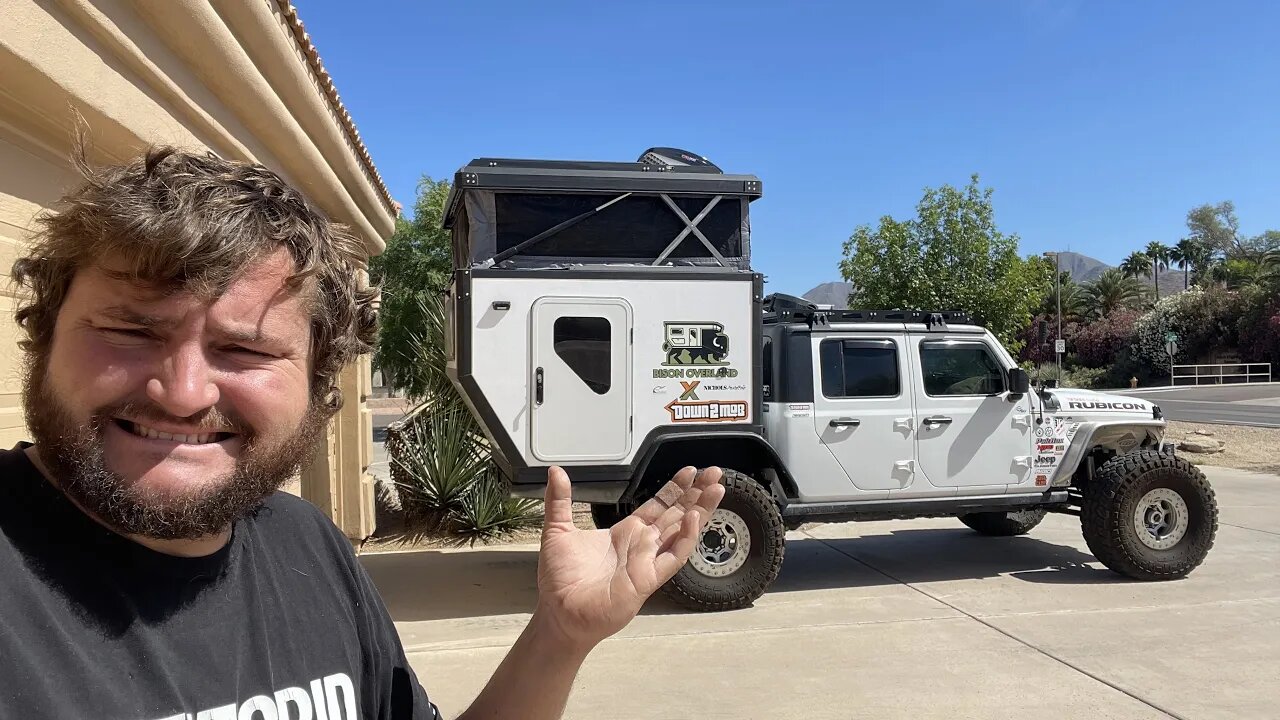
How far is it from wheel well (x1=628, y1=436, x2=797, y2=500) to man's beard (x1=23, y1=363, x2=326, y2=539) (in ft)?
14.0

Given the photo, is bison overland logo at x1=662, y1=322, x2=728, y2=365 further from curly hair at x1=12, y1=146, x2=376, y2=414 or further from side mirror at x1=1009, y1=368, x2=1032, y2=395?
curly hair at x1=12, y1=146, x2=376, y2=414

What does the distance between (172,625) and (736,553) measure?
15.8ft

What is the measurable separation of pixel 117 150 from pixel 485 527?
18.9 feet

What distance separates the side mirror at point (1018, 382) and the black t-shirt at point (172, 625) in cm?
595

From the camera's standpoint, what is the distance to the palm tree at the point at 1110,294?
173 ft

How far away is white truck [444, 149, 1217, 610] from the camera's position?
212 inches

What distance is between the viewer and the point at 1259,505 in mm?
9680

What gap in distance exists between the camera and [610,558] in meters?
1.81

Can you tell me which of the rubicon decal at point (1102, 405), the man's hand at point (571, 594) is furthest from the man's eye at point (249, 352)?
the rubicon decal at point (1102, 405)

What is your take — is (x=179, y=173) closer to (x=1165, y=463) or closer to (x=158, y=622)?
(x=158, y=622)

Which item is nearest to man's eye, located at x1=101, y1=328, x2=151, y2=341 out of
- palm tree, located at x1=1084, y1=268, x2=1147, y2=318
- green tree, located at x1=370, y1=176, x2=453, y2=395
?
green tree, located at x1=370, y1=176, x2=453, y2=395

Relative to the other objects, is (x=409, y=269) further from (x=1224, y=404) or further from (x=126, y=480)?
(x=1224, y=404)

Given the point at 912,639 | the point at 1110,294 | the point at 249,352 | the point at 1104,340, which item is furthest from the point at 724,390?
the point at 1110,294

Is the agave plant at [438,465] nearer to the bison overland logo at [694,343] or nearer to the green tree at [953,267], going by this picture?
the bison overland logo at [694,343]
